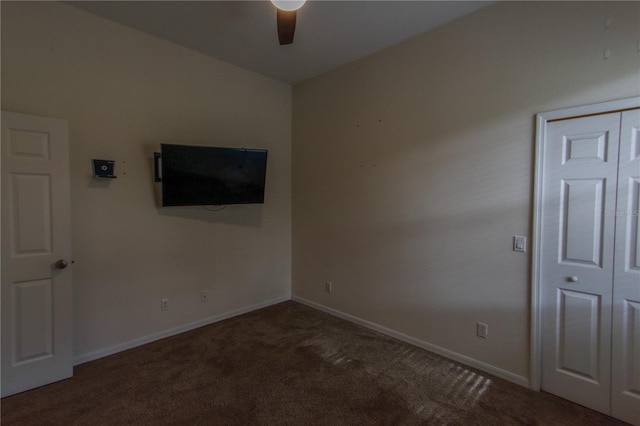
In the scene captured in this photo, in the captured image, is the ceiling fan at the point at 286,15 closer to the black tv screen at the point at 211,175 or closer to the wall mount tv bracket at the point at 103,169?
the black tv screen at the point at 211,175

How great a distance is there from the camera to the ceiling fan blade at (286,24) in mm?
1677

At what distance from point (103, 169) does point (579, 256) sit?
3880 mm

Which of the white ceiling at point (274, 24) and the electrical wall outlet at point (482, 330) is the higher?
the white ceiling at point (274, 24)

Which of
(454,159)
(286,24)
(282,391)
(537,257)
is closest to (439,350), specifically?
(537,257)

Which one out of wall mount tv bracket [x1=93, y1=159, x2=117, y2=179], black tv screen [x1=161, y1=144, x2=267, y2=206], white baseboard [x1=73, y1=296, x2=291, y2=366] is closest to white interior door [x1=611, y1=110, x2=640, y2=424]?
black tv screen [x1=161, y1=144, x2=267, y2=206]

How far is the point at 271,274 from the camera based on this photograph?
4074mm

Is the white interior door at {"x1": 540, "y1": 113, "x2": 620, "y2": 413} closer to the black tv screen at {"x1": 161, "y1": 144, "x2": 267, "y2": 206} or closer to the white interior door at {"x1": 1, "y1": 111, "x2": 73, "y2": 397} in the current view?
the black tv screen at {"x1": 161, "y1": 144, "x2": 267, "y2": 206}

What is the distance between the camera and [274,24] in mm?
2707

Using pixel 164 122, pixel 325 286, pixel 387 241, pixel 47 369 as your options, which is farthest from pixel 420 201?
pixel 47 369

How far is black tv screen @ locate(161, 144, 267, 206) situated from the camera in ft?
9.34

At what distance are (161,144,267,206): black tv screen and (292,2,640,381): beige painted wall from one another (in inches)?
34.3

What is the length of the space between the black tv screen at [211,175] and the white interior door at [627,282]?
3.11 m

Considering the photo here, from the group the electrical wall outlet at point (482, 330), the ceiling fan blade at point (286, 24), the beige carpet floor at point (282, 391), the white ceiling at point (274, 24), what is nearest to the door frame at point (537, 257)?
the beige carpet floor at point (282, 391)

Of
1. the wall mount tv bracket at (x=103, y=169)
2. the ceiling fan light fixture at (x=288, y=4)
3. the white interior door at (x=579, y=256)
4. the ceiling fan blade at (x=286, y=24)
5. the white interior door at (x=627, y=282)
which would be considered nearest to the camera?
the ceiling fan light fixture at (x=288, y=4)
